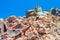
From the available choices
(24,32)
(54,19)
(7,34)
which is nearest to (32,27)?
(24,32)

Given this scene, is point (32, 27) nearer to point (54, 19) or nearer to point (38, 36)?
point (38, 36)

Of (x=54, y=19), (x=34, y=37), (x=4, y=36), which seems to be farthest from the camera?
(x=54, y=19)

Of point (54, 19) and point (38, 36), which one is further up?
point (54, 19)

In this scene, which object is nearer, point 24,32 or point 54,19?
point 24,32

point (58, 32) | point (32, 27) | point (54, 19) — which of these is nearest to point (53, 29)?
point (58, 32)

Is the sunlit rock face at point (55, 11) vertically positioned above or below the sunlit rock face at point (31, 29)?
above

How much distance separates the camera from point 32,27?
105ft

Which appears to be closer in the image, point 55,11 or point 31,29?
point 31,29

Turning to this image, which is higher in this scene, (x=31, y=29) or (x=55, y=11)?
(x=55, y=11)

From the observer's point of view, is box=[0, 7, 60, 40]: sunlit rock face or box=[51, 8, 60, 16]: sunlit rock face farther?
box=[51, 8, 60, 16]: sunlit rock face

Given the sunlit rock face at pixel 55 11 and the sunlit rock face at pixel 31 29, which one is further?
the sunlit rock face at pixel 55 11

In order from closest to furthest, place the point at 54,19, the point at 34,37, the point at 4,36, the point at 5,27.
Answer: the point at 34,37
the point at 4,36
the point at 5,27
the point at 54,19

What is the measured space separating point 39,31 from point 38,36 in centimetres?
117

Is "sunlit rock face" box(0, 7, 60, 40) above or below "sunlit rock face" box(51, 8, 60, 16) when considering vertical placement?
below
